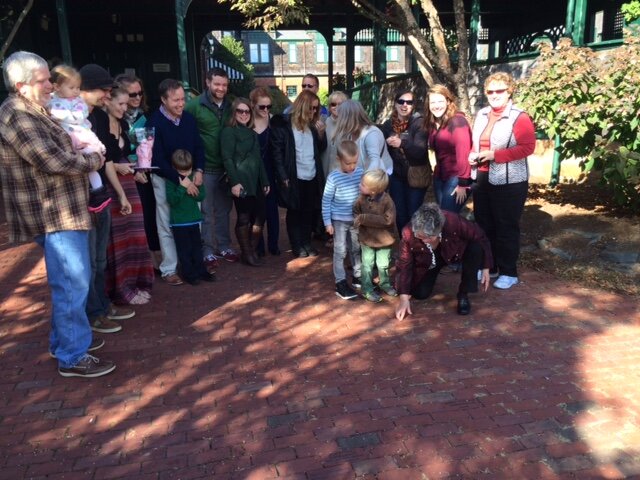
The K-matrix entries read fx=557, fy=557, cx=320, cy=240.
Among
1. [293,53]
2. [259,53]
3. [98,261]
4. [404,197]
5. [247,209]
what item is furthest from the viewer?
[293,53]

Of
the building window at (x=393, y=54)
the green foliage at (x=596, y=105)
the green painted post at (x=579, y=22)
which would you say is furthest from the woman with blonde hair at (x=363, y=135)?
the building window at (x=393, y=54)

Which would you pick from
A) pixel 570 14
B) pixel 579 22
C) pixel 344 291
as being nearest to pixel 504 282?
pixel 344 291

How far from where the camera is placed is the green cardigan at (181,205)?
4941mm

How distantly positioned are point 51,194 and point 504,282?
368 cm

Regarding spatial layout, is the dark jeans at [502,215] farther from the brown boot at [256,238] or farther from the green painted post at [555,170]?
the green painted post at [555,170]

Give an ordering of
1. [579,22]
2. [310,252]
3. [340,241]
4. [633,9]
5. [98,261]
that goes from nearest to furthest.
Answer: [98,261]
[340,241]
[310,252]
[579,22]
[633,9]

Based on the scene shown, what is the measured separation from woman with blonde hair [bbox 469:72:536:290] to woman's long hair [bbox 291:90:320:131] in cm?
167

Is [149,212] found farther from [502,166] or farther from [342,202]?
[502,166]

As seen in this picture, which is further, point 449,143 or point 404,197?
point 404,197

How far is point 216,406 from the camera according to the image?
320 cm

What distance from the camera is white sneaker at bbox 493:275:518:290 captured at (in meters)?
4.93

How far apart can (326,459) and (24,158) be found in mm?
2258

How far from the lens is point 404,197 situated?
555 cm

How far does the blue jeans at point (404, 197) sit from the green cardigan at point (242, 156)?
1349 mm
